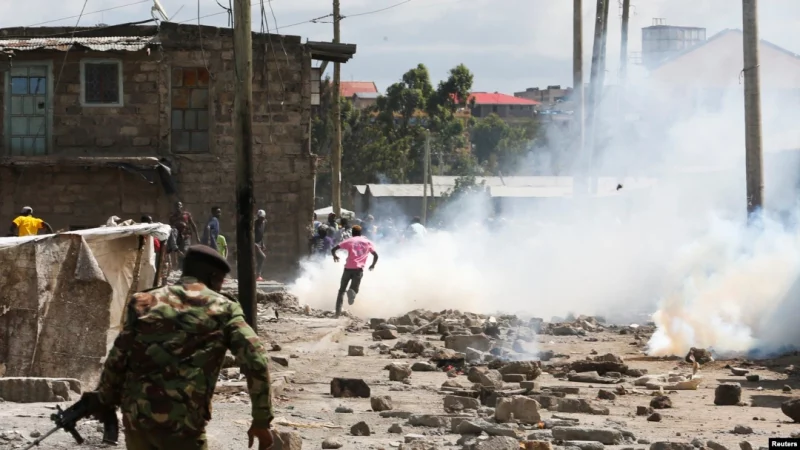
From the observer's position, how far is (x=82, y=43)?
25.2m

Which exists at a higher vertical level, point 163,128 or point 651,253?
point 163,128

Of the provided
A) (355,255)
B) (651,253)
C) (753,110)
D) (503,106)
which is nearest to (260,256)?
(355,255)

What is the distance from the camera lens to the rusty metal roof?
25.1 m

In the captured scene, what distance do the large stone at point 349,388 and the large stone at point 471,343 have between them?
13.7 ft

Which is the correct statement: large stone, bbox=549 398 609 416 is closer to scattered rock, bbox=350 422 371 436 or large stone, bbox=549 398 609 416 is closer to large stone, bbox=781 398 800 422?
large stone, bbox=781 398 800 422

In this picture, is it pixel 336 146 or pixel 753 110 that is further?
pixel 336 146

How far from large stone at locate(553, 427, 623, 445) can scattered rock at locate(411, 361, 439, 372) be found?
5.18m

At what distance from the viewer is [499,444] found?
827 centimetres

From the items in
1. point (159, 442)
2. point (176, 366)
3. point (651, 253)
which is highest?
point (176, 366)

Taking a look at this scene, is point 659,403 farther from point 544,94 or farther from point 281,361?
point 544,94

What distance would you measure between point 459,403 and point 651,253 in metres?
15.8

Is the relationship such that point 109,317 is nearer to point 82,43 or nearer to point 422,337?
point 422,337

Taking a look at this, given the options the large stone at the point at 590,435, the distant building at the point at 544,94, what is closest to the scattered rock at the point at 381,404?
the large stone at the point at 590,435

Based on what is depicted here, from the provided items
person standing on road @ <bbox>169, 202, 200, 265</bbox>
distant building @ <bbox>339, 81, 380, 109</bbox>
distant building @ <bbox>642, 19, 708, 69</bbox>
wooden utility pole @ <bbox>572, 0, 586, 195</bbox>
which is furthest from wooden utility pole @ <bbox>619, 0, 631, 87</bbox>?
distant building @ <bbox>339, 81, 380, 109</bbox>
